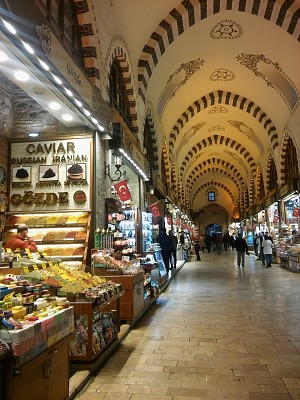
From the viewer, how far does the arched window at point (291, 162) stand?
13.6 m

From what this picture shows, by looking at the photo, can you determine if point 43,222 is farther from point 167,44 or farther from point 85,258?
point 167,44

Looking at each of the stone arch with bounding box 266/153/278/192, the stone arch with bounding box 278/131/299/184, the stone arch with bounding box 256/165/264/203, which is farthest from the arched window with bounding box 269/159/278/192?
the stone arch with bounding box 278/131/299/184

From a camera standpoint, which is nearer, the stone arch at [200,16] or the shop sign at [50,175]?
the shop sign at [50,175]

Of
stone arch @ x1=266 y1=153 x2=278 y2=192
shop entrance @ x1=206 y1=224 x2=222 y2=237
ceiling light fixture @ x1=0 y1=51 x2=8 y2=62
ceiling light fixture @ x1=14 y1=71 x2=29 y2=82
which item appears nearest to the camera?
ceiling light fixture @ x1=0 y1=51 x2=8 y2=62

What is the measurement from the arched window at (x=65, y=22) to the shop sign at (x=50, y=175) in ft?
4.49

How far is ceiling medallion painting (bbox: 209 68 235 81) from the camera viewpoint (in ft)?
40.9

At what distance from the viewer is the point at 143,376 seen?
323cm

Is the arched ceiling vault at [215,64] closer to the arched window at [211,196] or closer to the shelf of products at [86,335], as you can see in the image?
the shelf of products at [86,335]

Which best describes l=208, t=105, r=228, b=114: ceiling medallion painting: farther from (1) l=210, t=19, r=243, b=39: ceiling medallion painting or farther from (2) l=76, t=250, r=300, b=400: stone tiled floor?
(2) l=76, t=250, r=300, b=400: stone tiled floor

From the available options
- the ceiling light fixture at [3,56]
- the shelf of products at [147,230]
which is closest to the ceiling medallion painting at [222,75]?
the shelf of products at [147,230]

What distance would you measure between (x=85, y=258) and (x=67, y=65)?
2664mm

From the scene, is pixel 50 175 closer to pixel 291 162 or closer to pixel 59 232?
pixel 59 232

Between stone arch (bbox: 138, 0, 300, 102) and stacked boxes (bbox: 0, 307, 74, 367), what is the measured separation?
7.62m

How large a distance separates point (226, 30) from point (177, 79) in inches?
94.9
